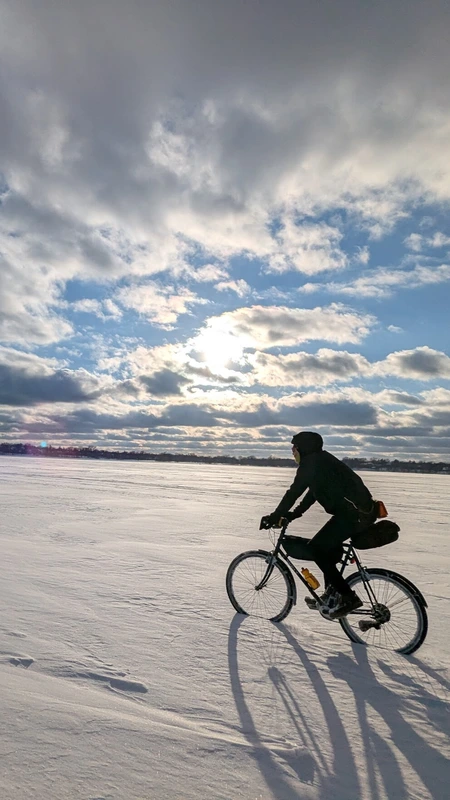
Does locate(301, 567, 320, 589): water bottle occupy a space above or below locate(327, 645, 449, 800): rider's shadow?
above

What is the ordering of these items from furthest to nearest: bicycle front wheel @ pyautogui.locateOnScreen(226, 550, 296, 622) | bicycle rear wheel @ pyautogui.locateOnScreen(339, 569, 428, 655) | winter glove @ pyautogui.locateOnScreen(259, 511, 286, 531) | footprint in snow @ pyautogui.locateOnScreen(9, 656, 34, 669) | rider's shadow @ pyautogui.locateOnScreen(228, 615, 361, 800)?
bicycle front wheel @ pyautogui.locateOnScreen(226, 550, 296, 622)
winter glove @ pyautogui.locateOnScreen(259, 511, 286, 531)
bicycle rear wheel @ pyautogui.locateOnScreen(339, 569, 428, 655)
footprint in snow @ pyautogui.locateOnScreen(9, 656, 34, 669)
rider's shadow @ pyautogui.locateOnScreen(228, 615, 361, 800)

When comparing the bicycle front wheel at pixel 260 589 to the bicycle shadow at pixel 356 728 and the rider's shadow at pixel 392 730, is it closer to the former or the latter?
the bicycle shadow at pixel 356 728

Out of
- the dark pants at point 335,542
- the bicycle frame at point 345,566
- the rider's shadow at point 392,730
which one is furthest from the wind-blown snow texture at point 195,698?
the dark pants at point 335,542

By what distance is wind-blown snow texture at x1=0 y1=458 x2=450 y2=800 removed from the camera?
2.68 m

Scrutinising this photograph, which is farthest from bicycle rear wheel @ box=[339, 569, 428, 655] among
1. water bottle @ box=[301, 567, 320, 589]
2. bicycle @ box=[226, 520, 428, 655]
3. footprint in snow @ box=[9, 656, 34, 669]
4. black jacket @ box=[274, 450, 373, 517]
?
footprint in snow @ box=[9, 656, 34, 669]

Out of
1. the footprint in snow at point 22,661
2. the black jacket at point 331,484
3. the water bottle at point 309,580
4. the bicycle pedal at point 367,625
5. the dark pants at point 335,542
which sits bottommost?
the footprint in snow at point 22,661

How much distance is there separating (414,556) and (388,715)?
6.27 meters

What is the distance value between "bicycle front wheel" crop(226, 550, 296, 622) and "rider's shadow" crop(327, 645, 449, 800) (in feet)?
3.45

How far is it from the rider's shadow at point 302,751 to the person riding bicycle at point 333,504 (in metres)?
0.92

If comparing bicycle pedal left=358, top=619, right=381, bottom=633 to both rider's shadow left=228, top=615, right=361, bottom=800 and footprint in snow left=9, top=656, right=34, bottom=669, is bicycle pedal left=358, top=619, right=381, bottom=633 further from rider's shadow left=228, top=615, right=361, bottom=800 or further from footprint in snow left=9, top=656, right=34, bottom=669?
footprint in snow left=9, top=656, right=34, bottom=669

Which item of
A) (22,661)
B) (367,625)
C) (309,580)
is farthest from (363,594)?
(22,661)

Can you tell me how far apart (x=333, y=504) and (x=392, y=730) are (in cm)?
196

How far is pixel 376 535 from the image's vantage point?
185 inches

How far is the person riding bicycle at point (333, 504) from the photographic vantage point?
468 cm
